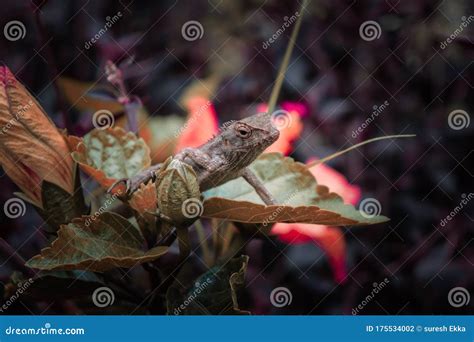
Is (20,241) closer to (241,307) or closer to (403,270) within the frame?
(241,307)

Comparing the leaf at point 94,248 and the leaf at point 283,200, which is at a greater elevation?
the leaf at point 283,200

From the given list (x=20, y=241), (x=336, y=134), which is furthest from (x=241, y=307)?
(x=336, y=134)

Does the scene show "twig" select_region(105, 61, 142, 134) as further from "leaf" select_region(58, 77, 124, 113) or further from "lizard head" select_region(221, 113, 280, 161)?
"lizard head" select_region(221, 113, 280, 161)

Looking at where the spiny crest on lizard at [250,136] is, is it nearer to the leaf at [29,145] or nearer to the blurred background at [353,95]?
the leaf at [29,145]

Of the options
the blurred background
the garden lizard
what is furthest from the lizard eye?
the blurred background

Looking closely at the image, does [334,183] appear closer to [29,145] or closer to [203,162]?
[203,162]

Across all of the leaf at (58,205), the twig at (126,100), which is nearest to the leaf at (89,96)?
the twig at (126,100)
